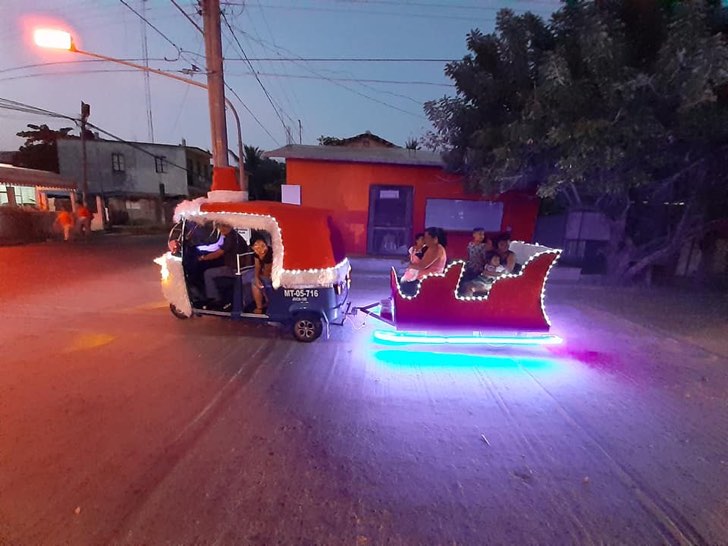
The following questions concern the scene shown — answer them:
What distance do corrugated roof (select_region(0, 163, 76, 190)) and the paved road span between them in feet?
60.5

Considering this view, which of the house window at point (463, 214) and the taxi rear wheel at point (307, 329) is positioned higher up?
the house window at point (463, 214)

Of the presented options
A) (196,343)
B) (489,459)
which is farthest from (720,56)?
(196,343)

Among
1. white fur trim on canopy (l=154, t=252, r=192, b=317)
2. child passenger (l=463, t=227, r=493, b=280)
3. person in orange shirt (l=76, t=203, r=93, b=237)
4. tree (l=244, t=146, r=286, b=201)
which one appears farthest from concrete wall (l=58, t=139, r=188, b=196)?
child passenger (l=463, t=227, r=493, b=280)

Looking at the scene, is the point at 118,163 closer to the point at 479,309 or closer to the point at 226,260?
the point at 226,260

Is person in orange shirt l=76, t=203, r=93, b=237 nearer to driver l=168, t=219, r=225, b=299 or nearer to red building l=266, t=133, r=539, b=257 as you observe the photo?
red building l=266, t=133, r=539, b=257

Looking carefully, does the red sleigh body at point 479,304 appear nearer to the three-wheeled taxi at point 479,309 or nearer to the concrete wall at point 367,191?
the three-wheeled taxi at point 479,309

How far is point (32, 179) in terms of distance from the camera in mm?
20078

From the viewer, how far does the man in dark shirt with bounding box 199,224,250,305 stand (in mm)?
5746

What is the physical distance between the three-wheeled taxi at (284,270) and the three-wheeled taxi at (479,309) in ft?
3.11

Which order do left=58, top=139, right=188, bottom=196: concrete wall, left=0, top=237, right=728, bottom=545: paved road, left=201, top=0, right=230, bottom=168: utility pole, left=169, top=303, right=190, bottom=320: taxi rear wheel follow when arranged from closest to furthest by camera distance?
1. left=0, top=237, right=728, bottom=545: paved road
2. left=169, top=303, right=190, bottom=320: taxi rear wheel
3. left=201, top=0, right=230, bottom=168: utility pole
4. left=58, top=139, right=188, bottom=196: concrete wall

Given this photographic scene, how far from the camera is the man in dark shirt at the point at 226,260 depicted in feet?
18.9

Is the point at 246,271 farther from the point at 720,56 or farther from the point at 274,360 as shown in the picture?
the point at 720,56

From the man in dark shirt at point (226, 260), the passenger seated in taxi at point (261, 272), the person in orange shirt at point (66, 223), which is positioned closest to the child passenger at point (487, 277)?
the passenger seated in taxi at point (261, 272)

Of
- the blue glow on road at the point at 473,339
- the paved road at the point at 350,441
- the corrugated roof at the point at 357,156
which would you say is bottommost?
the paved road at the point at 350,441
